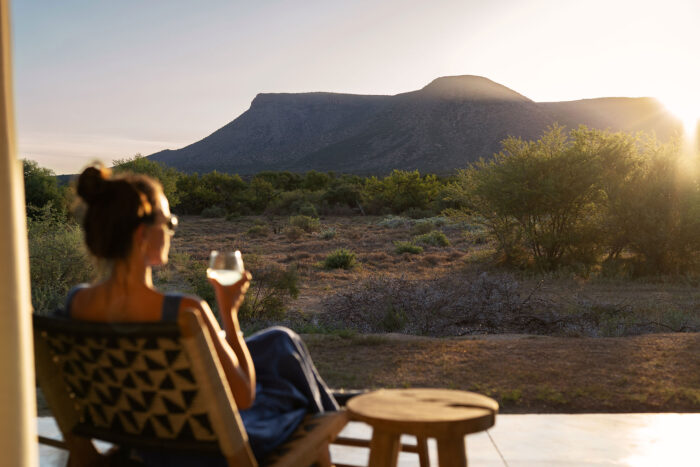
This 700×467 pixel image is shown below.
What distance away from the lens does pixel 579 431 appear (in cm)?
366

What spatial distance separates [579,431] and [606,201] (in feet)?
37.2

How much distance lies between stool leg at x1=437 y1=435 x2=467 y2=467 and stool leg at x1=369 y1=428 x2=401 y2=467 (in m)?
0.15

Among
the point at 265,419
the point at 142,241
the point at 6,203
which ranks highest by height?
the point at 6,203

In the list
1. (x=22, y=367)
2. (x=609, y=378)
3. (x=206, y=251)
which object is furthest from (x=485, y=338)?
(x=206, y=251)

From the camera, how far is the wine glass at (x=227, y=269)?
1928 mm

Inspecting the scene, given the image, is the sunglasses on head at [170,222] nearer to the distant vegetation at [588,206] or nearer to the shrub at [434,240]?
the distant vegetation at [588,206]

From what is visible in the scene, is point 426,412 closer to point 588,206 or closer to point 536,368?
point 536,368

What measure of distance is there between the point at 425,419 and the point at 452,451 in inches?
5.5

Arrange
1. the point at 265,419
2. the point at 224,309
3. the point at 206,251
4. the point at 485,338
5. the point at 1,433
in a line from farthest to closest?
the point at 206,251 < the point at 485,338 < the point at 265,419 < the point at 224,309 < the point at 1,433

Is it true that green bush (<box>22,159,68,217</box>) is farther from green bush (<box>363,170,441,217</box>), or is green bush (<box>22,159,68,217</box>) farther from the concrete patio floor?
the concrete patio floor

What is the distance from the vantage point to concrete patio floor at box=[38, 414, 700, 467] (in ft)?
10.5

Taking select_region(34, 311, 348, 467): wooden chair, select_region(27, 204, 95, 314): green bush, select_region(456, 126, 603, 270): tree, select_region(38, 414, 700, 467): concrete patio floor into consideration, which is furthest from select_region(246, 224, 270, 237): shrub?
select_region(34, 311, 348, 467): wooden chair

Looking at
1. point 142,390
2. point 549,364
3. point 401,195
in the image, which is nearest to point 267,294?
point 549,364

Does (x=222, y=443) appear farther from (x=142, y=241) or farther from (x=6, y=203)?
(x=6, y=203)
